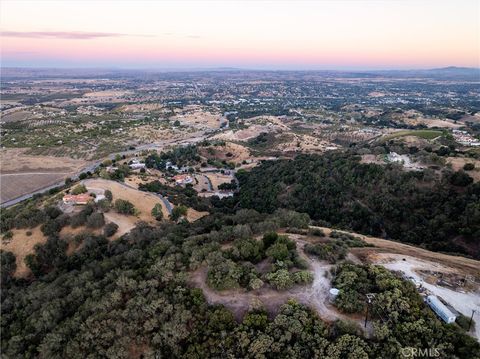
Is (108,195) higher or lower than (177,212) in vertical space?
higher

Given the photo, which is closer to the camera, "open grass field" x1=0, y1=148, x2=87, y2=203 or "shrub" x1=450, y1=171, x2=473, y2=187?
"shrub" x1=450, y1=171, x2=473, y2=187

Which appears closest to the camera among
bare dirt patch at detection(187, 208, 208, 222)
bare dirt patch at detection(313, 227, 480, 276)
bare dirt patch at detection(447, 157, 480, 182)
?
bare dirt patch at detection(313, 227, 480, 276)

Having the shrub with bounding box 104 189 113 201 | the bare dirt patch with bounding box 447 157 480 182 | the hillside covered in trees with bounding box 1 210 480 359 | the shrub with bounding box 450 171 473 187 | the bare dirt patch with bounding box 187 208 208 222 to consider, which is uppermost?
the bare dirt patch with bounding box 447 157 480 182

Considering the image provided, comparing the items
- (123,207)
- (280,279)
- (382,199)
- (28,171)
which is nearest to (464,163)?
(382,199)

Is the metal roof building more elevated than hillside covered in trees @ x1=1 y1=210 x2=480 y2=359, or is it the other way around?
the metal roof building

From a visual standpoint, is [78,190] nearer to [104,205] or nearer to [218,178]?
[104,205]

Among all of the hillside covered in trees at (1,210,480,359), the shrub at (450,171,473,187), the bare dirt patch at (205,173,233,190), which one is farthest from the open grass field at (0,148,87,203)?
the shrub at (450,171,473,187)

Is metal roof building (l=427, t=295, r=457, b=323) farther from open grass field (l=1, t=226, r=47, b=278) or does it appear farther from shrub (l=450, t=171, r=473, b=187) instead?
open grass field (l=1, t=226, r=47, b=278)

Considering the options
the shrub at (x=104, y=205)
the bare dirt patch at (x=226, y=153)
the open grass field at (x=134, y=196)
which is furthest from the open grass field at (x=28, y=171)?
the bare dirt patch at (x=226, y=153)

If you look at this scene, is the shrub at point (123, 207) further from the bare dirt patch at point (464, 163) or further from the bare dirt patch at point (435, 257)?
the bare dirt patch at point (464, 163)
